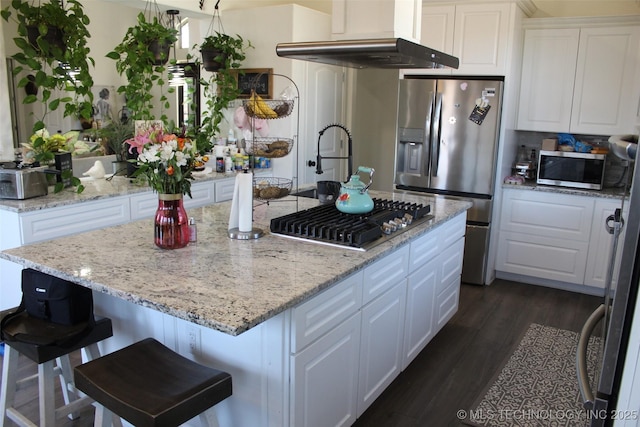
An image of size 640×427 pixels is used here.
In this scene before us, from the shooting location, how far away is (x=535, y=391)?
296cm

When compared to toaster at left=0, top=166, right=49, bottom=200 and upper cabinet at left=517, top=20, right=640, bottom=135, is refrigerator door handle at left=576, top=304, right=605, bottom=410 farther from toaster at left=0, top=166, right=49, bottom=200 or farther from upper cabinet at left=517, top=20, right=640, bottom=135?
upper cabinet at left=517, top=20, right=640, bottom=135

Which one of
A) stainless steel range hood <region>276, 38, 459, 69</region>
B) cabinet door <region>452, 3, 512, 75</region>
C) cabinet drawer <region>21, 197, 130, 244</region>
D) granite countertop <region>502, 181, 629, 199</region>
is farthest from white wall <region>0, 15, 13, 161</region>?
granite countertop <region>502, 181, 629, 199</region>

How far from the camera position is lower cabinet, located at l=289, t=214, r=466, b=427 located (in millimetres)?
1951

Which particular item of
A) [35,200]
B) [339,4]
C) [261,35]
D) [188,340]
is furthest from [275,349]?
[261,35]

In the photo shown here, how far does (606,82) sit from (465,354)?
8.61ft

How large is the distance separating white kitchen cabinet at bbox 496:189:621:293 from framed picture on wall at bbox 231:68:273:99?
2.40 m

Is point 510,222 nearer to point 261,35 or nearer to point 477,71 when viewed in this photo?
→ point 477,71

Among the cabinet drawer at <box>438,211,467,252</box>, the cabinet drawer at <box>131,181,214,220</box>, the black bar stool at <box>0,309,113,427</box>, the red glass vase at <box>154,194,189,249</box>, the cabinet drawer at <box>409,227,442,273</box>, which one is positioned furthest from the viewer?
the cabinet drawer at <box>131,181,214,220</box>

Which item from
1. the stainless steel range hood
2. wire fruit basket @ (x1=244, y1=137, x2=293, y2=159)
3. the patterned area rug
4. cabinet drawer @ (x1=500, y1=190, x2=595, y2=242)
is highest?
the stainless steel range hood

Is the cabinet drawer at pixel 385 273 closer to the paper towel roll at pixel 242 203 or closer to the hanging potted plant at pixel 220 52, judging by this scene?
the paper towel roll at pixel 242 203

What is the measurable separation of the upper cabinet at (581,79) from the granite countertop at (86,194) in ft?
9.48

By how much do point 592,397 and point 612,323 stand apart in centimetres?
23

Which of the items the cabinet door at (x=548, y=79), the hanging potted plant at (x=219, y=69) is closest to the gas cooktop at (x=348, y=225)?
the cabinet door at (x=548, y=79)

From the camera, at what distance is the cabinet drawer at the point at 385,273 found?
234 centimetres
